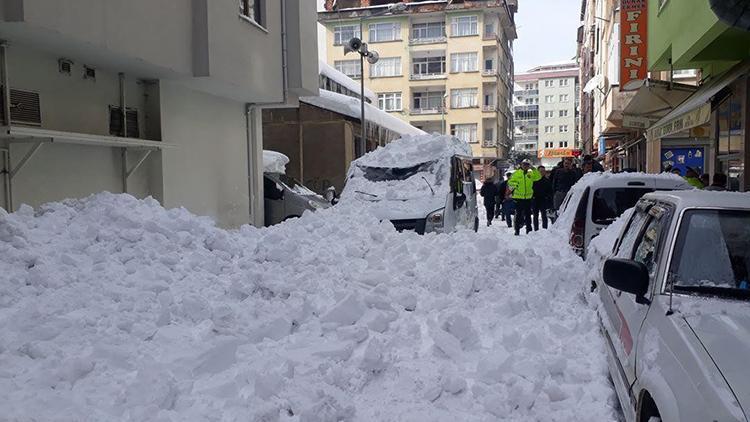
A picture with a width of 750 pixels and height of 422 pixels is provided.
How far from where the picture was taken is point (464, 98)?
57062mm

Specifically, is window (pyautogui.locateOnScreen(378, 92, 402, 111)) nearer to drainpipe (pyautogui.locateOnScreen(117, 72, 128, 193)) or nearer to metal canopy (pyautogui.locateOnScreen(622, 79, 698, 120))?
metal canopy (pyautogui.locateOnScreen(622, 79, 698, 120))

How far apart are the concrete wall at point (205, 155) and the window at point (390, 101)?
44.1m

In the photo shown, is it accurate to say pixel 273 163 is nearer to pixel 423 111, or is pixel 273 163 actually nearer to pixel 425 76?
pixel 423 111

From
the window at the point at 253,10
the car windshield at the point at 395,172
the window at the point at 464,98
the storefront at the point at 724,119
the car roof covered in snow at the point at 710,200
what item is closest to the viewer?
the car roof covered in snow at the point at 710,200

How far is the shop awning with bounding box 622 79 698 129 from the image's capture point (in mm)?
14266

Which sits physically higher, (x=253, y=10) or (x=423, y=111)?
(x=423, y=111)

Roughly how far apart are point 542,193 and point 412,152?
182 inches

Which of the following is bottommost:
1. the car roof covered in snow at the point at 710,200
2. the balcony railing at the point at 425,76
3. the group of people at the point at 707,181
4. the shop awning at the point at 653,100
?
the group of people at the point at 707,181

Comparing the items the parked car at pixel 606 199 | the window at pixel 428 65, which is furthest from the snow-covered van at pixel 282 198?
the window at pixel 428 65

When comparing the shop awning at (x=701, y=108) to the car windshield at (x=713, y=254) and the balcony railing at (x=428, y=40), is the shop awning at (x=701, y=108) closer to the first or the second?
the car windshield at (x=713, y=254)

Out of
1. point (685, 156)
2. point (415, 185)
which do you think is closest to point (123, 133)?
point (415, 185)

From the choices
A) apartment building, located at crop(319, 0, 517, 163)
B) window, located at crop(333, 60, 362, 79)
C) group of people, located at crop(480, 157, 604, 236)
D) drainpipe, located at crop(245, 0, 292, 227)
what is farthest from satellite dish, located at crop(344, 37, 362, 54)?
window, located at crop(333, 60, 362, 79)

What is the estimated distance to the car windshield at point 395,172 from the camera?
12.2 m

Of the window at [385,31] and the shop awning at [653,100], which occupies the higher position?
the window at [385,31]
